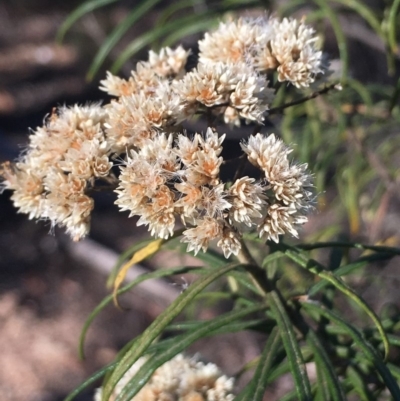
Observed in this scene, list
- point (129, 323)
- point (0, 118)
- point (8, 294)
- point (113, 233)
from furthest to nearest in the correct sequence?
point (0, 118)
point (113, 233)
point (8, 294)
point (129, 323)

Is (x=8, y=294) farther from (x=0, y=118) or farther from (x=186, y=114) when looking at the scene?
(x=186, y=114)

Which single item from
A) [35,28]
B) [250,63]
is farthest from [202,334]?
[35,28]

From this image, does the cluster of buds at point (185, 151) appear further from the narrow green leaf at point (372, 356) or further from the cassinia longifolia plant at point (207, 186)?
the narrow green leaf at point (372, 356)

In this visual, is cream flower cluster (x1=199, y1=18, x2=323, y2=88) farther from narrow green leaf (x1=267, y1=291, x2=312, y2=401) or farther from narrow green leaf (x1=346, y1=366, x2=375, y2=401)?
narrow green leaf (x1=346, y1=366, x2=375, y2=401)

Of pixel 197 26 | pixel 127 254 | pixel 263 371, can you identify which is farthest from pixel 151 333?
pixel 197 26

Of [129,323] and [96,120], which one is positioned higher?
[96,120]

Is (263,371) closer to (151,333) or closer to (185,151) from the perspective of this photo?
(151,333)

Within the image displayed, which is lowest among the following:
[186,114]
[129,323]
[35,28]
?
[129,323]
